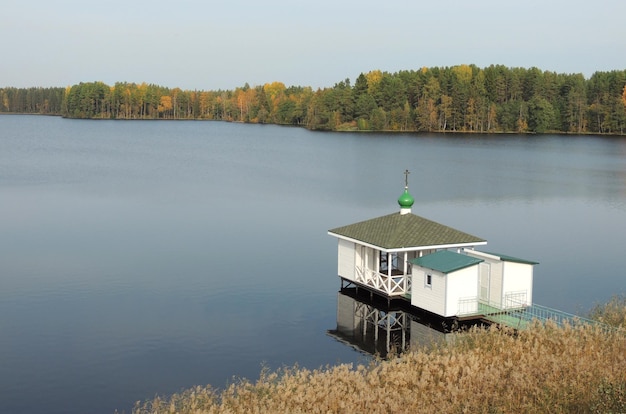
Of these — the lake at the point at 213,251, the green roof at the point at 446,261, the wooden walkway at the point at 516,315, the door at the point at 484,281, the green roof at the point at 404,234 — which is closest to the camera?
the lake at the point at 213,251

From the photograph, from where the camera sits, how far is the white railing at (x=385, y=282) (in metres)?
24.7

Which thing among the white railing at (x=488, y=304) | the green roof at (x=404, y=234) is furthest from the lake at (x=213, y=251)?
the white railing at (x=488, y=304)

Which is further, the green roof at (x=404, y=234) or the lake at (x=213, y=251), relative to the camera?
the green roof at (x=404, y=234)

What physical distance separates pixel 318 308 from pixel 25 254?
Result: 13.7 metres

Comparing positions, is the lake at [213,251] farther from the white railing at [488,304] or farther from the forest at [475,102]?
the forest at [475,102]

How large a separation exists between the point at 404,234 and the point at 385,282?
67.2 inches

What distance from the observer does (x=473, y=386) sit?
1416 cm

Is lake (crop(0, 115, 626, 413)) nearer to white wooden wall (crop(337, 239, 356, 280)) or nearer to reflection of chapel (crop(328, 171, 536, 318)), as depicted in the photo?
white wooden wall (crop(337, 239, 356, 280))

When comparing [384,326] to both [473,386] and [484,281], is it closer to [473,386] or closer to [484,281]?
[484,281]

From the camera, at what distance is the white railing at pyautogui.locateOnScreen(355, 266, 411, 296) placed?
81.1 feet

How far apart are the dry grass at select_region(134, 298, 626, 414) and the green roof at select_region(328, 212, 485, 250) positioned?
7.46 meters

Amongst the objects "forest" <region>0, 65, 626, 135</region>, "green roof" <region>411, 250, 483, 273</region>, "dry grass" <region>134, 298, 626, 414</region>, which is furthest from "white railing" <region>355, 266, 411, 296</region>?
"forest" <region>0, 65, 626, 135</region>

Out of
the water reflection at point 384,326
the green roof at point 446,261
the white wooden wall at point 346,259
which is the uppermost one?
the green roof at point 446,261

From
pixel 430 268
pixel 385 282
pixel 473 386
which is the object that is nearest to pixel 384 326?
pixel 385 282
